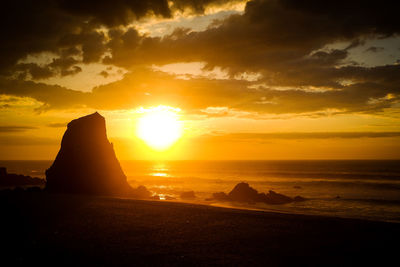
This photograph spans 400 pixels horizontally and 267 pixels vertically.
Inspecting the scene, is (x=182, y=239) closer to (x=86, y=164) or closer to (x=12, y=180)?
(x=86, y=164)

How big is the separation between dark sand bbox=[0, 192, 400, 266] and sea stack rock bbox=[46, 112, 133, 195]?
56.7 feet

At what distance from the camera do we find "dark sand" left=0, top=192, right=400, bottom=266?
38.0 ft

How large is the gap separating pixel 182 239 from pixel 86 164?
29220 millimetres

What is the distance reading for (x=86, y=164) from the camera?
39.8 m

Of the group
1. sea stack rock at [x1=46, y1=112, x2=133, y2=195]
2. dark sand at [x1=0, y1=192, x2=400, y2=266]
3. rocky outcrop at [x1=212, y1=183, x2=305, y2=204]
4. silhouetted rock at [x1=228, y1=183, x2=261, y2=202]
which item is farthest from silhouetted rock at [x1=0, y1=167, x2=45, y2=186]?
dark sand at [x1=0, y1=192, x2=400, y2=266]

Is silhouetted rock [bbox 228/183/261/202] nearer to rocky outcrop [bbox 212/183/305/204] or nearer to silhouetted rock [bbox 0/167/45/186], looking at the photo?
rocky outcrop [bbox 212/183/305/204]

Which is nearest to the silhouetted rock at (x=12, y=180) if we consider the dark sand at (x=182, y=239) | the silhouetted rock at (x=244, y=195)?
the silhouetted rock at (x=244, y=195)

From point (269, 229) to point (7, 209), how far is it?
18957 millimetres

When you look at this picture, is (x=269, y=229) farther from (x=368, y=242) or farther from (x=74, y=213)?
(x=74, y=213)

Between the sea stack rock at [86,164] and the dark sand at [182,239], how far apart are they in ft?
56.7

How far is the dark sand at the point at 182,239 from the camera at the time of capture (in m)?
11.6

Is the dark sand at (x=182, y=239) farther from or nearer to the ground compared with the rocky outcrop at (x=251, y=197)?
farther from the ground

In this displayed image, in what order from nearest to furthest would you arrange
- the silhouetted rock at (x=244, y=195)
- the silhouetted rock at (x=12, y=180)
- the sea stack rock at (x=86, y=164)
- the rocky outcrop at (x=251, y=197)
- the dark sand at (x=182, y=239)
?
1. the dark sand at (x=182, y=239)
2. the sea stack rock at (x=86, y=164)
3. the rocky outcrop at (x=251, y=197)
4. the silhouetted rock at (x=244, y=195)
5. the silhouetted rock at (x=12, y=180)

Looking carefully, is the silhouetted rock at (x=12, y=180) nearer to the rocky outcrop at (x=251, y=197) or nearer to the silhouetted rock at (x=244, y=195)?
the rocky outcrop at (x=251, y=197)
